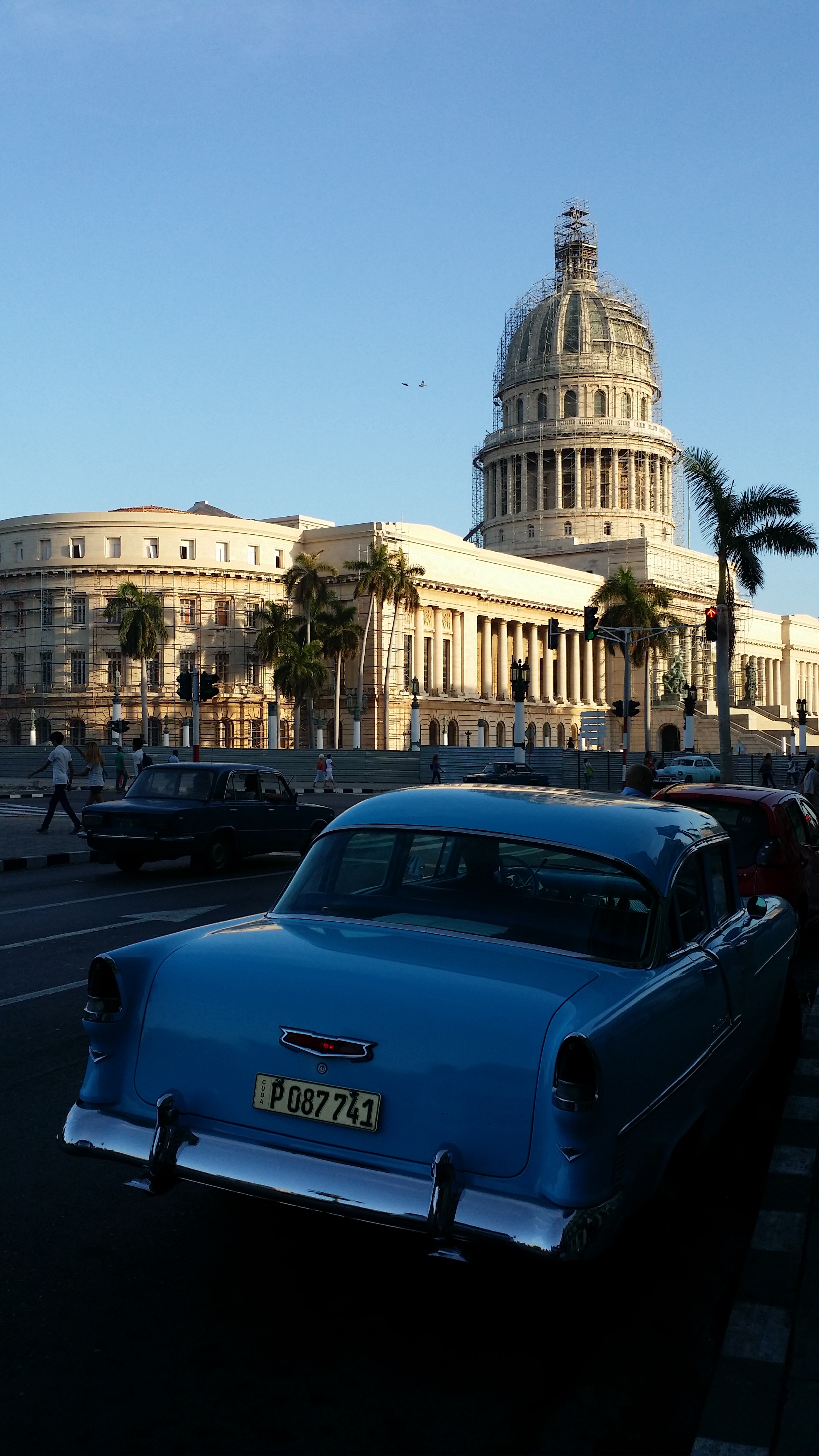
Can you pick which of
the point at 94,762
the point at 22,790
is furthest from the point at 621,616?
the point at 94,762

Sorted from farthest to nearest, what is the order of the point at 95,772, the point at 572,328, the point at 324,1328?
the point at 572,328
the point at 95,772
the point at 324,1328

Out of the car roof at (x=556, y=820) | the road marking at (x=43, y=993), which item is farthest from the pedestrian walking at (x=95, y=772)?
the car roof at (x=556, y=820)

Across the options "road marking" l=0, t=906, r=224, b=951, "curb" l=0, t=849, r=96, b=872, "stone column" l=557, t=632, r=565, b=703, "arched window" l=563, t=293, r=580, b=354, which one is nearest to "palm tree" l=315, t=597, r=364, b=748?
"stone column" l=557, t=632, r=565, b=703

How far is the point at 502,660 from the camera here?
9862 centimetres

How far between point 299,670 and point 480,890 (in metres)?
70.5

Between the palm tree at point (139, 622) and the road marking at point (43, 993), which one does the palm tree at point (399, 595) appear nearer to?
the palm tree at point (139, 622)

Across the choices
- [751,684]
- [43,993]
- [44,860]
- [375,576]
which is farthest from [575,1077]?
[751,684]

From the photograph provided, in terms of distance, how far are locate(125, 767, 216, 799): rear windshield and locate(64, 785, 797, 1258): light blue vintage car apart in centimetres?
1254

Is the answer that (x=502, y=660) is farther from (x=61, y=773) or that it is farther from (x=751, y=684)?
(x=61, y=773)

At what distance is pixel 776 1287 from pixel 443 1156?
1363 mm

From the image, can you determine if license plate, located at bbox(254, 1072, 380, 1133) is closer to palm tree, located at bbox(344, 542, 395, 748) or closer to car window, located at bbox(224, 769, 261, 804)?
car window, located at bbox(224, 769, 261, 804)

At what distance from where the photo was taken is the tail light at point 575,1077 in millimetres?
3660

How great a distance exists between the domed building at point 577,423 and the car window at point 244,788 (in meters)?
93.5

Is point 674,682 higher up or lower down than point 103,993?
higher up
